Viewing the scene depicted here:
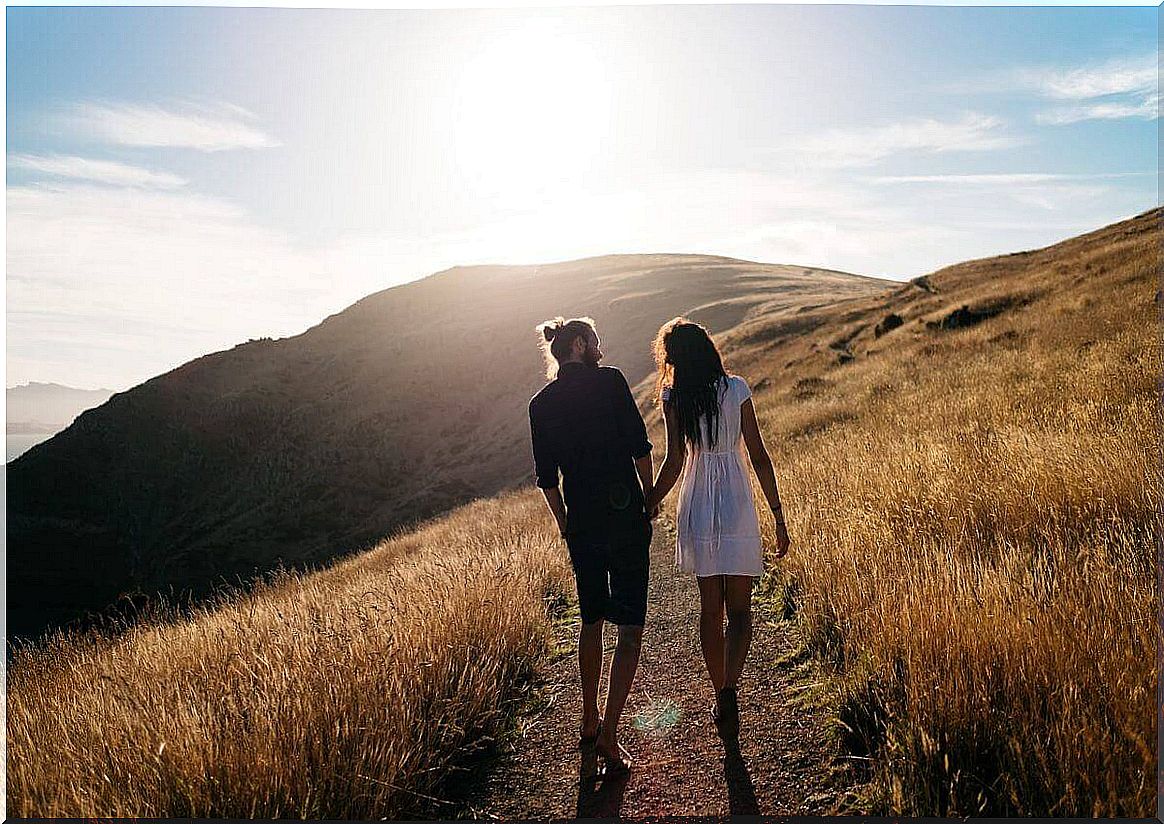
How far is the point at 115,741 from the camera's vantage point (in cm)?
378

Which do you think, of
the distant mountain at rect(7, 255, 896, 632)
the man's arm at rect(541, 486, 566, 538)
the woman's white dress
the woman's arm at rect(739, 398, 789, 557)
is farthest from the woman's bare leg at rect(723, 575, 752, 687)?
the distant mountain at rect(7, 255, 896, 632)

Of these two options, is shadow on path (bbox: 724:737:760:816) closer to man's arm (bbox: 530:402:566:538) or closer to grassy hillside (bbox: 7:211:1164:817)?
grassy hillside (bbox: 7:211:1164:817)

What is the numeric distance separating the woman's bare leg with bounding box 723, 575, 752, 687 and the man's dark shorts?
59 centimetres

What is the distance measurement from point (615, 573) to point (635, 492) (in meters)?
0.46

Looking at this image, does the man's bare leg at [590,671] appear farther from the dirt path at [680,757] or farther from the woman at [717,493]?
the woman at [717,493]

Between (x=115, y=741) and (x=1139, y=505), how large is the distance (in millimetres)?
6560

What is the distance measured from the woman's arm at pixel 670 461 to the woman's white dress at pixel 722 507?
7cm

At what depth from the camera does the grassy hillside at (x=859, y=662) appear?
127 inches

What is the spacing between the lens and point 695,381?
14.5ft

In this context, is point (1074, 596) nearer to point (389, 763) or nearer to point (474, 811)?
point (474, 811)

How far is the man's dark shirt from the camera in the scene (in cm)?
421

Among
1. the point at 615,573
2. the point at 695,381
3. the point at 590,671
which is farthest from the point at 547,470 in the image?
the point at 590,671

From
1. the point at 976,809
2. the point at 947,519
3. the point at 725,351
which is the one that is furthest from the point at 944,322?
the point at 976,809

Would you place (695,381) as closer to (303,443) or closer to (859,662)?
(859,662)
